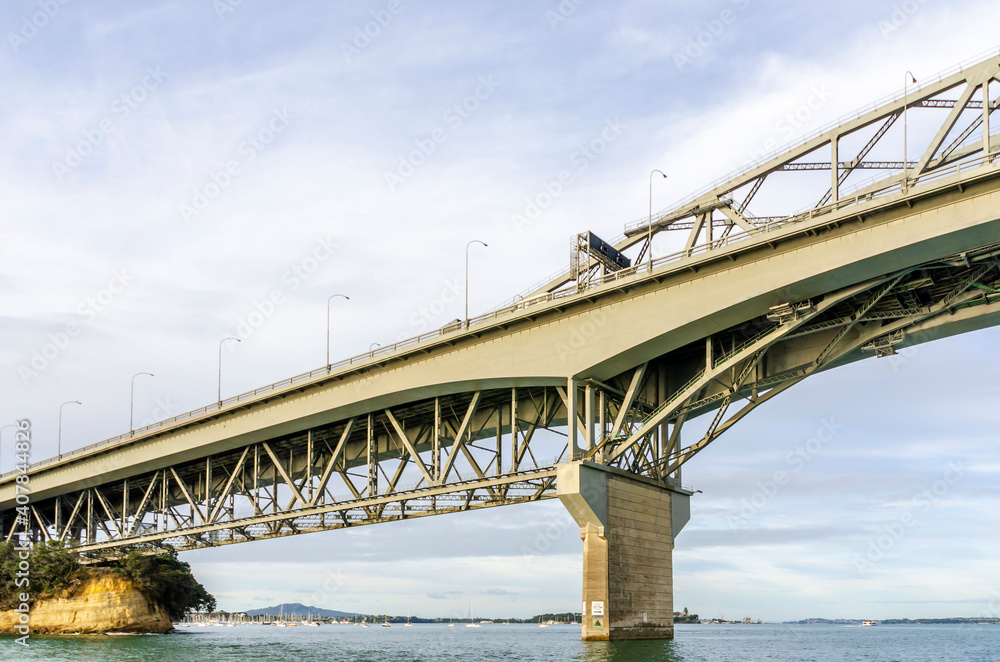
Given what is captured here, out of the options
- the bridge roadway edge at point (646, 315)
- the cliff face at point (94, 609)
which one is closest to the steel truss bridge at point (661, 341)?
the bridge roadway edge at point (646, 315)

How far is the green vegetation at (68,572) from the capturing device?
8456cm

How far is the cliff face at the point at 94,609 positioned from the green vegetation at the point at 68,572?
74 cm

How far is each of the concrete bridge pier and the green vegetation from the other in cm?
4814

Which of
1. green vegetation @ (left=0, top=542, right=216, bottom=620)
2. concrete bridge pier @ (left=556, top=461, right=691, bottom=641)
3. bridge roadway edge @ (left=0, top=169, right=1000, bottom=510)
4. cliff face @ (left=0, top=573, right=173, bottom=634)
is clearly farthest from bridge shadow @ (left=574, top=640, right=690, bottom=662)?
cliff face @ (left=0, top=573, right=173, bottom=634)

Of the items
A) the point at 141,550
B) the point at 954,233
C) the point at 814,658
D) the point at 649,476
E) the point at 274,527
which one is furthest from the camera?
the point at 141,550

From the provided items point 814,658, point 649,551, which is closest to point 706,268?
point 649,551

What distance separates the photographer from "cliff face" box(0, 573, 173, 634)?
277 feet

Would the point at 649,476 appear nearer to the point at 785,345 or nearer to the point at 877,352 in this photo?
the point at 785,345

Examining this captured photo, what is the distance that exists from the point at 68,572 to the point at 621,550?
60.0 m

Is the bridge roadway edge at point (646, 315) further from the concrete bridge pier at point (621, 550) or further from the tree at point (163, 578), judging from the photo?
the tree at point (163, 578)

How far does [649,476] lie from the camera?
5353 cm

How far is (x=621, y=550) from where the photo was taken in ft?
160

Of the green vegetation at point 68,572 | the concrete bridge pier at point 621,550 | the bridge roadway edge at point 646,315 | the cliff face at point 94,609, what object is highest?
the bridge roadway edge at point 646,315

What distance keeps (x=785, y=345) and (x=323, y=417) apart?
30.7m
